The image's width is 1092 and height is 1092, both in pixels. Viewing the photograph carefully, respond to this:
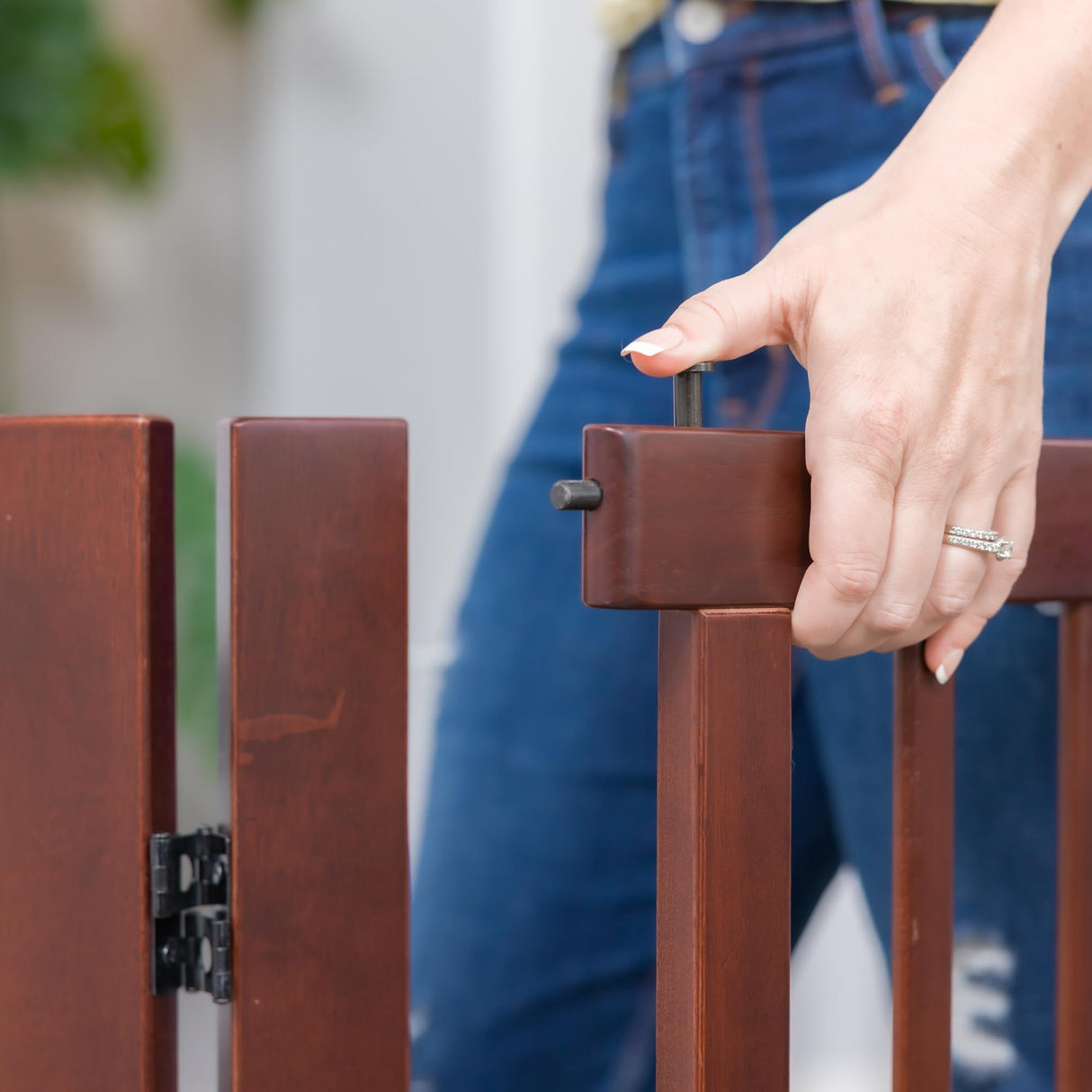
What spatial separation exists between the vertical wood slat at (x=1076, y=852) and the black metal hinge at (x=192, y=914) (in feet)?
1.08

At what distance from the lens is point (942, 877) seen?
0.45 metres

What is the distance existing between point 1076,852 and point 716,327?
274 millimetres

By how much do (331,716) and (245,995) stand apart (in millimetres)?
92

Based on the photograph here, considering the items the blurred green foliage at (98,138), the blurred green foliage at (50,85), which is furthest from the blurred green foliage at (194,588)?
the blurred green foliage at (50,85)

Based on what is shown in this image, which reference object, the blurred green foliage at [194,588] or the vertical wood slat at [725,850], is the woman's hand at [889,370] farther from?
the blurred green foliage at [194,588]

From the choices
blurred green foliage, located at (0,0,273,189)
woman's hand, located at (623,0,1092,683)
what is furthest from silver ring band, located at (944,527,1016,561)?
blurred green foliage, located at (0,0,273,189)

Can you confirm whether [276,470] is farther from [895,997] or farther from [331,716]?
[895,997]

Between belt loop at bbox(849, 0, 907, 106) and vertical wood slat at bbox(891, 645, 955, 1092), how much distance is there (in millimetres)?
310

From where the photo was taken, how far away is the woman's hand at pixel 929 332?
386mm

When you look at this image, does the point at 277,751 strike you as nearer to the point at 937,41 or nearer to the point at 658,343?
the point at 658,343

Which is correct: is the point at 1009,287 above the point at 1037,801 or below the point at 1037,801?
above

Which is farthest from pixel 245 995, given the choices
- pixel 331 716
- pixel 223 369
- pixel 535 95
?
pixel 223 369

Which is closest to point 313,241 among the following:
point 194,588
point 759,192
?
point 194,588

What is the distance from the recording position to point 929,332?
1.29ft
